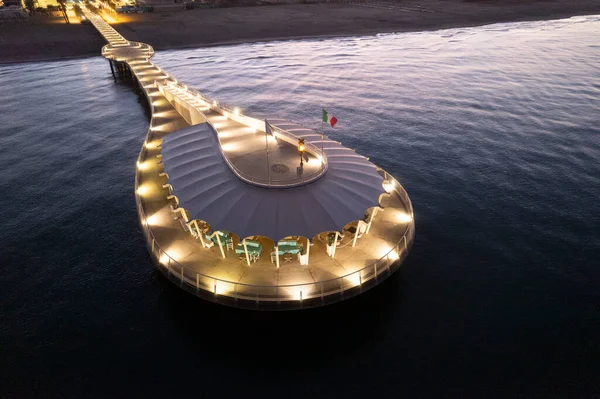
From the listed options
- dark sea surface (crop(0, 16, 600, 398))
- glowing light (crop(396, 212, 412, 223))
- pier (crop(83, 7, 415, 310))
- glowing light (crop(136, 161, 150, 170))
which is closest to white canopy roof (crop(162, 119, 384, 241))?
pier (crop(83, 7, 415, 310))

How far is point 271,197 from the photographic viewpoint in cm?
2834

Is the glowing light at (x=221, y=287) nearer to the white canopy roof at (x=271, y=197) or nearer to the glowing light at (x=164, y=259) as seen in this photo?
the white canopy roof at (x=271, y=197)

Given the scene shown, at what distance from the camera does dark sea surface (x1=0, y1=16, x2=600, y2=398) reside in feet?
81.8

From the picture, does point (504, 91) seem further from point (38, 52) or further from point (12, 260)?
point (38, 52)

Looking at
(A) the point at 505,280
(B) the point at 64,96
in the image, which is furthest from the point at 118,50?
(A) the point at 505,280

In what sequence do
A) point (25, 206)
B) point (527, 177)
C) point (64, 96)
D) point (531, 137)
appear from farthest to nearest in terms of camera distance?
point (64, 96)
point (531, 137)
point (527, 177)
point (25, 206)

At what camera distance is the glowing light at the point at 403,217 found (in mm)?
33872

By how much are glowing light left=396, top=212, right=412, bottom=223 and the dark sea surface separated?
4.64m

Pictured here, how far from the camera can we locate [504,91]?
83938mm

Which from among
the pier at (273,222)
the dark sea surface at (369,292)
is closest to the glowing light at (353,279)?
the pier at (273,222)

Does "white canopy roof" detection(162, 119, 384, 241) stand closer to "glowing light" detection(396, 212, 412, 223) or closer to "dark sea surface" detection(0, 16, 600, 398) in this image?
"glowing light" detection(396, 212, 412, 223)

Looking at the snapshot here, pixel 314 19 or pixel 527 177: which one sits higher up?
pixel 314 19

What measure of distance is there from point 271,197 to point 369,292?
12606mm

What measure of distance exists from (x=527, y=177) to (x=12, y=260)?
63.9 meters
